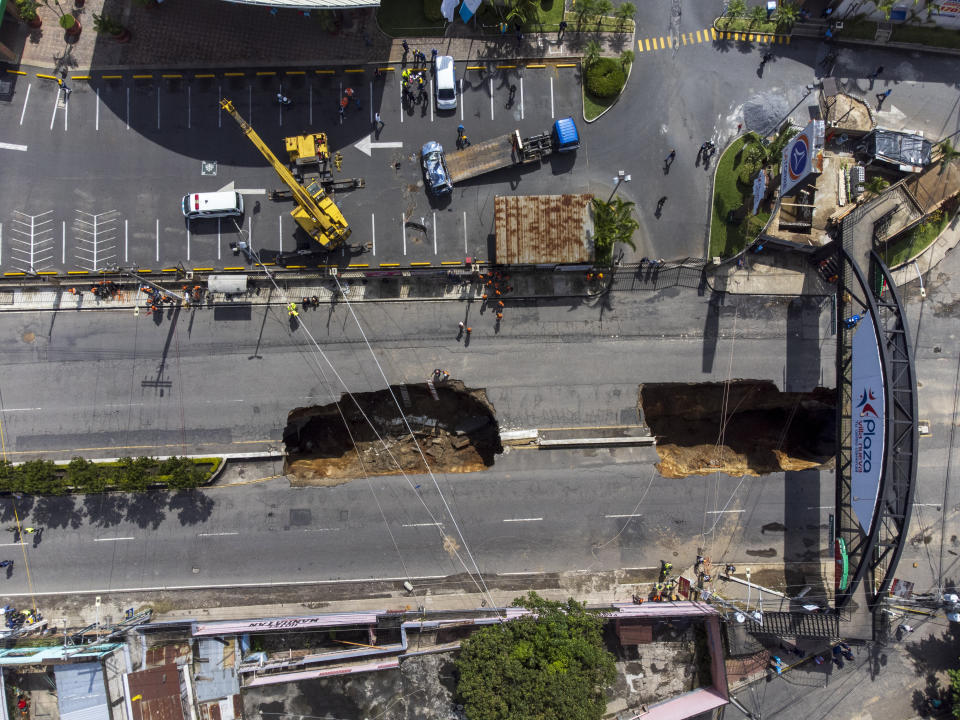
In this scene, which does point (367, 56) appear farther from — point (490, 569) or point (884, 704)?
point (884, 704)

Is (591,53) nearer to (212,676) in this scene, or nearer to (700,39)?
(700,39)

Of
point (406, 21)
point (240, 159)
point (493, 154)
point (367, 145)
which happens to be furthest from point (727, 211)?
point (240, 159)

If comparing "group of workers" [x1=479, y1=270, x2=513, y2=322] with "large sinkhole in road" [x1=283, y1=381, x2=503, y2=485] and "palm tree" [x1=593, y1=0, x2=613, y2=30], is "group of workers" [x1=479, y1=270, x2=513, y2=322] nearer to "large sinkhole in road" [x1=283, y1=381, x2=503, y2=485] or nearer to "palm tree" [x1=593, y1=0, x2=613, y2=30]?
"large sinkhole in road" [x1=283, y1=381, x2=503, y2=485]

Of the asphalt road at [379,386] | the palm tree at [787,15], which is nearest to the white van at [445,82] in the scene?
the asphalt road at [379,386]

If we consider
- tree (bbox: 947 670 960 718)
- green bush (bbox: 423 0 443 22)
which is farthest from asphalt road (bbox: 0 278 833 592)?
green bush (bbox: 423 0 443 22)

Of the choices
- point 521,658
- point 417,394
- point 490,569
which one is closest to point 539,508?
point 490,569
